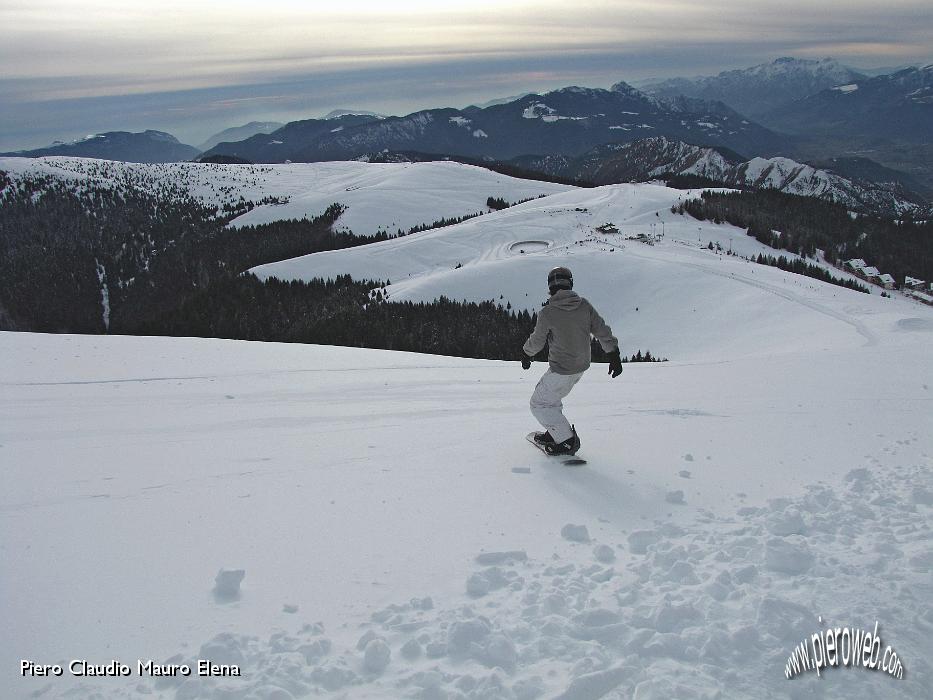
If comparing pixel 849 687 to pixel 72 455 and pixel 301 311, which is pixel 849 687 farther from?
pixel 301 311

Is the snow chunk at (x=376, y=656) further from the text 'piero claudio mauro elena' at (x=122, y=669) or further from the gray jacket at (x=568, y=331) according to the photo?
the gray jacket at (x=568, y=331)

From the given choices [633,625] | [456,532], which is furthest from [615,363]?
[633,625]

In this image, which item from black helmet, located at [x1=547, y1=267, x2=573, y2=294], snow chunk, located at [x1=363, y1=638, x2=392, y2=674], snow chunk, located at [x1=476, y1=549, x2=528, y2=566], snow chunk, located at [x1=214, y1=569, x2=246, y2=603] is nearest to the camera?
snow chunk, located at [x1=363, y1=638, x2=392, y2=674]

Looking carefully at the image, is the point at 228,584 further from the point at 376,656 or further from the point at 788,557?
the point at 788,557

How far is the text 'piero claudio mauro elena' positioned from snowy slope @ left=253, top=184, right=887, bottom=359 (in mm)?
19724

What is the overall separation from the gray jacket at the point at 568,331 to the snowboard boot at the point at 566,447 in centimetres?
95

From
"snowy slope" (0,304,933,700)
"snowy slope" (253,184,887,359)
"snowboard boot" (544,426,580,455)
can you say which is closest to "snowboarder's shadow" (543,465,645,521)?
"snowy slope" (0,304,933,700)

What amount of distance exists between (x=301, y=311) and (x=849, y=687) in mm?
49980

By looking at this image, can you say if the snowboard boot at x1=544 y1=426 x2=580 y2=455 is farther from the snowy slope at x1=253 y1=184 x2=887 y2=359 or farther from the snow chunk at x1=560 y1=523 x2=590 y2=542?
the snowy slope at x1=253 y1=184 x2=887 y2=359

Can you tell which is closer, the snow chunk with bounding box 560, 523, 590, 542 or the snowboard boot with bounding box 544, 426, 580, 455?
the snow chunk with bounding box 560, 523, 590, 542

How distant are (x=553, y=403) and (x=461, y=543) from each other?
2.33m

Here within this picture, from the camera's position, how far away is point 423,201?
10688 centimetres

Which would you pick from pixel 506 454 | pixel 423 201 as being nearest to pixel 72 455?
pixel 506 454

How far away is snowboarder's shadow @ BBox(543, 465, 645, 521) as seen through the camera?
5793mm
